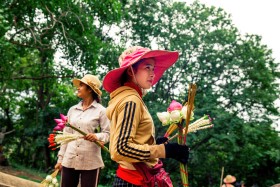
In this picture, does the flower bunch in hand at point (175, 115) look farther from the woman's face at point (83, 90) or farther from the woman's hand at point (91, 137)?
the woman's face at point (83, 90)

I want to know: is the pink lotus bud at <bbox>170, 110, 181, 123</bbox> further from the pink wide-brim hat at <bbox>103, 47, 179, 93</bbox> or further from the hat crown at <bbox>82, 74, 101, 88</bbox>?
the hat crown at <bbox>82, 74, 101, 88</bbox>

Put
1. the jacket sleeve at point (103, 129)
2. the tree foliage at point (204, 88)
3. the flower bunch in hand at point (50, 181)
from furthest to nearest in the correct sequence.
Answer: the tree foliage at point (204, 88) → the flower bunch in hand at point (50, 181) → the jacket sleeve at point (103, 129)

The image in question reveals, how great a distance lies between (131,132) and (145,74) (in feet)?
1.39

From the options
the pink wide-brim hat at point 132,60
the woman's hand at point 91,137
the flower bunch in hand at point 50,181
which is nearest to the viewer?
the pink wide-brim hat at point 132,60

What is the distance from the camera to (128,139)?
7.02 feet

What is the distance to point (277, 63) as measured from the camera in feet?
76.2

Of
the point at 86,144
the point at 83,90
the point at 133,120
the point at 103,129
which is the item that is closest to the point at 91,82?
the point at 83,90

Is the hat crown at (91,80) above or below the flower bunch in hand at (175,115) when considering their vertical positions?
above

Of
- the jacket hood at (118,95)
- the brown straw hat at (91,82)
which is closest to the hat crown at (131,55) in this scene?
the jacket hood at (118,95)

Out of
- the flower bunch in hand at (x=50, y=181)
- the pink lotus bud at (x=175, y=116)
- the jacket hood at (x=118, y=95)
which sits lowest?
the flower bunch in hand at (x=50, y=181)

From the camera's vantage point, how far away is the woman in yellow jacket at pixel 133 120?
2.16 m

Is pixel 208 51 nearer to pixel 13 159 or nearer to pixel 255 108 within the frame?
pixel 255 108

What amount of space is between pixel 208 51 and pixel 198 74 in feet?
4.75

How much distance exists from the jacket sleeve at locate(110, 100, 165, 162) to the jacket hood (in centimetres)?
7
